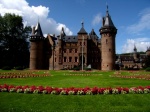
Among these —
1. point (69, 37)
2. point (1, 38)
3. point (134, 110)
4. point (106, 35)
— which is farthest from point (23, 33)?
point (134, 110)

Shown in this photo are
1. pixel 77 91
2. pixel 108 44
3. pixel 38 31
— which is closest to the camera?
pixel 77 91

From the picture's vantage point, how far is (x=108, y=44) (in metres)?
56.5

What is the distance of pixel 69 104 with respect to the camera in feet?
36.3

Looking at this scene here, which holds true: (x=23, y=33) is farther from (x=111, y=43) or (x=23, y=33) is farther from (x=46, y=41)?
(x=111, y=43)

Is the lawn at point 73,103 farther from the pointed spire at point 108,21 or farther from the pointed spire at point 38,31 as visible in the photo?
the pointed spire at point 38,31

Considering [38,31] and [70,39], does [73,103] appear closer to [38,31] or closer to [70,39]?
[70,39]

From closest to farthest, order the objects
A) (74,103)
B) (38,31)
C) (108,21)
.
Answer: (74,103)
(108,21)
(38,31)

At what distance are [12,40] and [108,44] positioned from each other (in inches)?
1213

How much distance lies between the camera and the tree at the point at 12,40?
207ft

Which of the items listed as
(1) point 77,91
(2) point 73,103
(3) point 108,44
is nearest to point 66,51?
(3) point 108,44

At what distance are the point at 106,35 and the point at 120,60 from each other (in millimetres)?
36909

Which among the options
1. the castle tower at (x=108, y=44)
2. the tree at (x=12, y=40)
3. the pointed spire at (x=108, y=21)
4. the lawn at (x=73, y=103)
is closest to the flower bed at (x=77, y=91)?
the lawn at (x=73, y=103)

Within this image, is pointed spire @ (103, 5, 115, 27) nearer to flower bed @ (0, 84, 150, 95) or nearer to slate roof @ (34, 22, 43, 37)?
slate roof @ (34, 22, 43, 37)

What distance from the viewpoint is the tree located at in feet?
207
